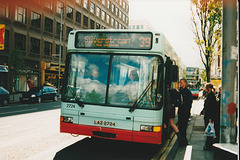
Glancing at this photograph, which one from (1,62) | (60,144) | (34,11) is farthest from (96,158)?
(34,11)

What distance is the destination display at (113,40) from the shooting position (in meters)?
5.83

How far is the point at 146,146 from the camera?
7016 mm

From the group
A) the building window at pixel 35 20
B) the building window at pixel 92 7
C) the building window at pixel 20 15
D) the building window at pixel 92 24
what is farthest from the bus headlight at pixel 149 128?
the building window at pixel 92 7

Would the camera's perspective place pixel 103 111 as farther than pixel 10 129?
No

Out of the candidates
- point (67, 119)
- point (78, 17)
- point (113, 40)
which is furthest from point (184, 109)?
point (78, 17)

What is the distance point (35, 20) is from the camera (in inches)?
1277

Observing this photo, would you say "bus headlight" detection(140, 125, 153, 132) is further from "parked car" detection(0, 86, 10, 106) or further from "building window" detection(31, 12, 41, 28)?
"building window" detection(31, 12, 41, 28)

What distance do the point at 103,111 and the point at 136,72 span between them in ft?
3.84

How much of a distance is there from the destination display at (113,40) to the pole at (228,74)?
2362 millimetres

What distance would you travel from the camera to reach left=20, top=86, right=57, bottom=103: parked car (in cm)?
2053

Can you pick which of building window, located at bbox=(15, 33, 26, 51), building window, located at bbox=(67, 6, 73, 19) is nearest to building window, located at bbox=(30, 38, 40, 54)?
building window, located at bbox=(15, 33, 26, 51)

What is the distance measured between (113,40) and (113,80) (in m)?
1.00

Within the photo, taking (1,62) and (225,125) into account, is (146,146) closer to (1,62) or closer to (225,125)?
(225,125)

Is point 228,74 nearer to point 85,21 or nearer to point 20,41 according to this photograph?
point 20,41
